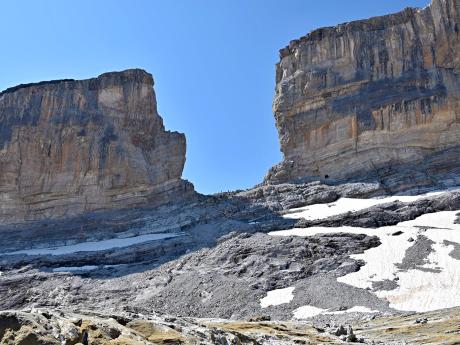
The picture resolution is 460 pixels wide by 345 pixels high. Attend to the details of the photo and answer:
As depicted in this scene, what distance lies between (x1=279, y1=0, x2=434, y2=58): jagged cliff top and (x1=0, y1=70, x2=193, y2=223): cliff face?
1949 centimetres

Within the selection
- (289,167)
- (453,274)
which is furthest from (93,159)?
(453,274)

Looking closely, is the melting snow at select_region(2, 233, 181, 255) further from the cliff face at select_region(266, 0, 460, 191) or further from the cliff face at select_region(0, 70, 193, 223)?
the cliff face at select_region(266, 0, 460, 191)

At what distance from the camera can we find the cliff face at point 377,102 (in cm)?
6391

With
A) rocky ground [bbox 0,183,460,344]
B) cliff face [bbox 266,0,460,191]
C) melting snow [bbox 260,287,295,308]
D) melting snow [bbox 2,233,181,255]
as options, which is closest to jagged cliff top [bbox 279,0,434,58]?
cliff face [bbox 266,0,460,191]

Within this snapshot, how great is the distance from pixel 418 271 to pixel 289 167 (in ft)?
102

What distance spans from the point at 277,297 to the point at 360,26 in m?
43.4

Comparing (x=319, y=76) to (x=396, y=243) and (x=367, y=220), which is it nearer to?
(x=367, y=220)

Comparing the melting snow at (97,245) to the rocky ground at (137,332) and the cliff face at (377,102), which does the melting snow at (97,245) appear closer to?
the cliff face at (377,102)

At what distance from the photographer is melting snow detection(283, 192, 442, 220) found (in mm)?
56906

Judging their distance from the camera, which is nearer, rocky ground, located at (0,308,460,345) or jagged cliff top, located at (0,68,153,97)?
rocky ground, located at (0,308,460,345)

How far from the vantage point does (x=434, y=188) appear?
5825 centimetres

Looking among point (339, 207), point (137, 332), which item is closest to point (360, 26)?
point (339, 207)

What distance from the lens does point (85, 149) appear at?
7444cm

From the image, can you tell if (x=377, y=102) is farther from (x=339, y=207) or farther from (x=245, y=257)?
(x=245, y=257)
